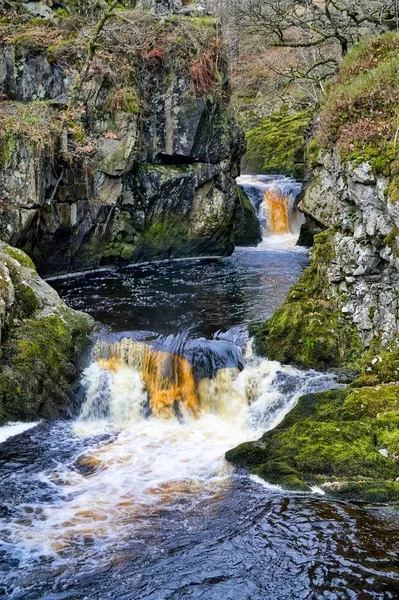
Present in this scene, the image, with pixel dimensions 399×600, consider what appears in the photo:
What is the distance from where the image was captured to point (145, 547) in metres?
7.05

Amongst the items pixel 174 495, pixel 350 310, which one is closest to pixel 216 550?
pixel 174 495

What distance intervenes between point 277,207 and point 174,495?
777 inches

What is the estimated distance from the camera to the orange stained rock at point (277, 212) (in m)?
26.2

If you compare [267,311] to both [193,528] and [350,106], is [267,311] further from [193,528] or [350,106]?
[193,528]

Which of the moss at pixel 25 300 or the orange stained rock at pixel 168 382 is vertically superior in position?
the moss at pixel 25 300

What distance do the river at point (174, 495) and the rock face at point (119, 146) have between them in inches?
175

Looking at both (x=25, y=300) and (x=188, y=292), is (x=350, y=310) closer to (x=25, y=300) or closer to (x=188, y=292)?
(x=25, y=300)

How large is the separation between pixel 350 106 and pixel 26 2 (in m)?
13.7

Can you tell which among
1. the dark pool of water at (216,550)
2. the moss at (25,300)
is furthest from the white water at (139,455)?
the moss at (25,300)

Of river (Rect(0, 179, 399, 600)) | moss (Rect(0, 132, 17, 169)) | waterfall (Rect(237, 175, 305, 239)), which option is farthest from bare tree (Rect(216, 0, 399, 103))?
moss (Rect(0, 132, 17, 169))

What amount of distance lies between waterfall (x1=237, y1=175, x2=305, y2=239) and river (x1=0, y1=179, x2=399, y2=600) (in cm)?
1067

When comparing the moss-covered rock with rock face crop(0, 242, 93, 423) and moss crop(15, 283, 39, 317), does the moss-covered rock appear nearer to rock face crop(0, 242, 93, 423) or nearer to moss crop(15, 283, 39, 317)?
rock face crop(0, 242, 93, 423)

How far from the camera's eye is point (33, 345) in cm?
1174

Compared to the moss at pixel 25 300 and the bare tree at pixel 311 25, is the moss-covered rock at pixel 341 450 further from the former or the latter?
the bare tree at pixel 311 25
